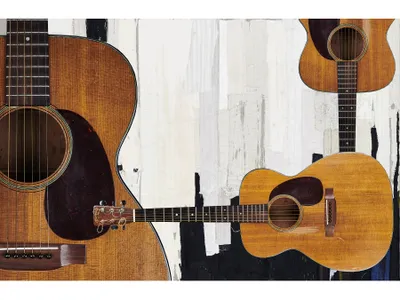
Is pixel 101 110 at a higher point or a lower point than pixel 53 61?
lower

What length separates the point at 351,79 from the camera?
2107 mm

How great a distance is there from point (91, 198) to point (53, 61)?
1.33 feet

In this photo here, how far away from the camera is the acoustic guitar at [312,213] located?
2.10m

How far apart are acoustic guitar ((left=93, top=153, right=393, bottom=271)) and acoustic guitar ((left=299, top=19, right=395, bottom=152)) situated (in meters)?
0.09

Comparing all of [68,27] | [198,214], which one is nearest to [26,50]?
[68,27]

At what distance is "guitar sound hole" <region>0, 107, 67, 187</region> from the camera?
2.08 metres

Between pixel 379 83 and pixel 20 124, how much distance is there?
1038mm

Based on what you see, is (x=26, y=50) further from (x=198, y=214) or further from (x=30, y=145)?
(x=198, y=214)

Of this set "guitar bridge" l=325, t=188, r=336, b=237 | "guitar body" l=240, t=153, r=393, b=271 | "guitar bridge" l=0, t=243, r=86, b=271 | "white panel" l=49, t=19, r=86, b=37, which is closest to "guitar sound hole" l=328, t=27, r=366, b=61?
"guitar body" l=240, t=153, r=393, b=271

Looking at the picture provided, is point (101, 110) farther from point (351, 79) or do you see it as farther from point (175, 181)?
point (351, 79)

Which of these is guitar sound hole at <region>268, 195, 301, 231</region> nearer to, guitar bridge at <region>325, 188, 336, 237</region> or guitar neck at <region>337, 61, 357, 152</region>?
guitar bridge at <region>325, 188, 336, 237</region>

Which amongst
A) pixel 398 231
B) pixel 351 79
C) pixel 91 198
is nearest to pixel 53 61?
pixel 91 198

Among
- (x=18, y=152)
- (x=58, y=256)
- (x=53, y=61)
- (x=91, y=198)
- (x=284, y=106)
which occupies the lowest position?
(x=58, y=256)

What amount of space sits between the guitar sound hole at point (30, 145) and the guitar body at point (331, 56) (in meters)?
0.73
